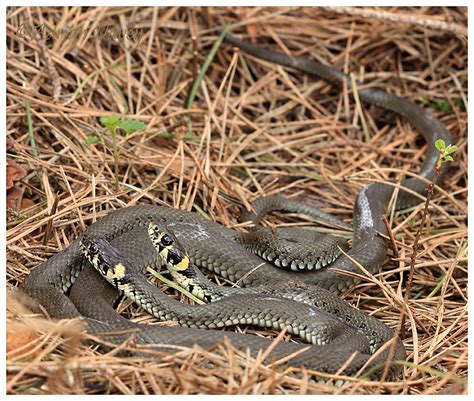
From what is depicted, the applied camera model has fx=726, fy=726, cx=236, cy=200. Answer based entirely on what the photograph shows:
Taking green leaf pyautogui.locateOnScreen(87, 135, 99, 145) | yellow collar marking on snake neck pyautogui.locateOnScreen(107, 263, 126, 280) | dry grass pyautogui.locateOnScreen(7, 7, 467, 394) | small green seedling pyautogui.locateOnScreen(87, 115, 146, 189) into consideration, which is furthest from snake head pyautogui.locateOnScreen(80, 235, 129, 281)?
green leaf pyautogui.locateOnScreen(87, 135, 99, 145)

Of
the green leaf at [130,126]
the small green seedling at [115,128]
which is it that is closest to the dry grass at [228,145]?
the small green seedling at [115,128]

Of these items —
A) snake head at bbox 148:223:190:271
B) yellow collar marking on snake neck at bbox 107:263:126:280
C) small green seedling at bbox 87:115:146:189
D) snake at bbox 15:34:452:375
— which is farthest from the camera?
small green seedling at bbox 87:115:146:189

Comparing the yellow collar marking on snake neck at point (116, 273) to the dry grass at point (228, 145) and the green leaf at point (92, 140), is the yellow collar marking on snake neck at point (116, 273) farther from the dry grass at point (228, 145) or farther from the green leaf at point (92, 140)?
the green leaf at point (92, 140)

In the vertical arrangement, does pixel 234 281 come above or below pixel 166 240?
below

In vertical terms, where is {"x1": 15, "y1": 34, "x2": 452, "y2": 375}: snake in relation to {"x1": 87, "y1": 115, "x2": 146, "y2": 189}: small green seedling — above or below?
below

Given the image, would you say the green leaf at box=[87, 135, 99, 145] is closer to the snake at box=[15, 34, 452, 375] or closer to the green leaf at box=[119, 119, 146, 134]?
the green leaf at box=[119, 119, 146, 134]

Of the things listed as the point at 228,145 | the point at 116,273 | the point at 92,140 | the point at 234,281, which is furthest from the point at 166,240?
the point at 228,145

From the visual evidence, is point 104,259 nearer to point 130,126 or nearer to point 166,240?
point 166,240
